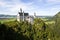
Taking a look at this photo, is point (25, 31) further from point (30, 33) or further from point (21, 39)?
point (21, 39)

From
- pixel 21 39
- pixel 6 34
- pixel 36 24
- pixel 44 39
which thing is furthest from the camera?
pixel 36 24

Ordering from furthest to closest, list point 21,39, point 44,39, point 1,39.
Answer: point 44,39
point 21,39
point 1,39

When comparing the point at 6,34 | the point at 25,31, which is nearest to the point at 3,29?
the point at 6,34

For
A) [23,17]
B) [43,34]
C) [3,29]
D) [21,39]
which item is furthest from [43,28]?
[23,17]

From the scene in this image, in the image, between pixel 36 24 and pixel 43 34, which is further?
pixel 36 24

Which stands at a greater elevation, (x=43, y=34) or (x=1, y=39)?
(x=1, y=39)

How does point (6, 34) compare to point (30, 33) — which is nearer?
point (6, 34)

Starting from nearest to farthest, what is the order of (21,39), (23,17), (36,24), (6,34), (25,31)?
(6,34) → (21,39) → (25,31) → (36,24) → (23,17)

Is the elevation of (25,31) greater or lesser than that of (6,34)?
lesser

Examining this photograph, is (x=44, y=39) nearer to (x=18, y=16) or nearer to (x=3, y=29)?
(x=3, y=29)
